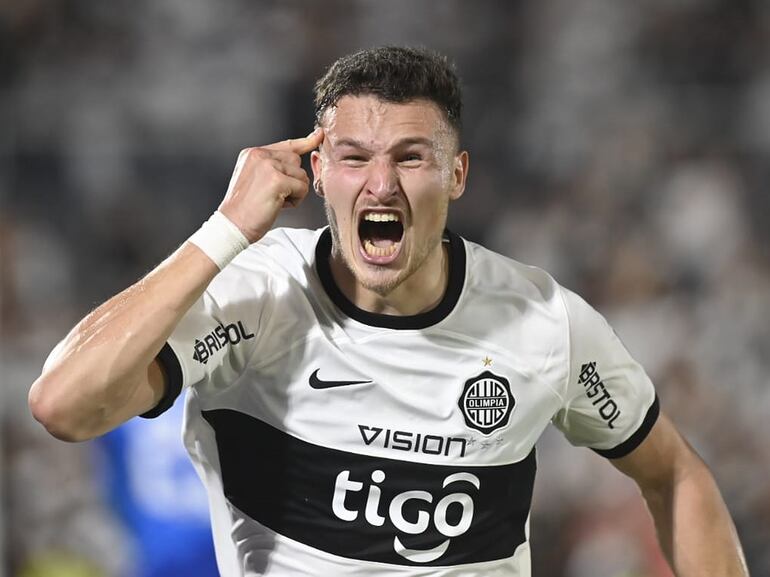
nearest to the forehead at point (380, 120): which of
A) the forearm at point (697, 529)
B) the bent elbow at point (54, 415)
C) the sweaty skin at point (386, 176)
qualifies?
the sweaty skin at point (386, 176)

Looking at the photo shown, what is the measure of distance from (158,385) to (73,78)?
4.75 m

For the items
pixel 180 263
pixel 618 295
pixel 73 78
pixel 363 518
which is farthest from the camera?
pixel 73 78

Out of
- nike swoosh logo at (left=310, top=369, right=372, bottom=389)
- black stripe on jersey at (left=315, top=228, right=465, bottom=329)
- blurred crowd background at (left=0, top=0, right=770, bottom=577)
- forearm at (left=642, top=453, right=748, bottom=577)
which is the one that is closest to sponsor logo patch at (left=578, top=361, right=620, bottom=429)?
forearm at (left=642, top=453, right=748, bottom=577)

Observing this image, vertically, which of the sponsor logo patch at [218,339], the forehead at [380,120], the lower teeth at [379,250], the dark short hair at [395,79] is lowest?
the sponsor logo patch at [218,339]

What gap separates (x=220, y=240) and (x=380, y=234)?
20.6 inches

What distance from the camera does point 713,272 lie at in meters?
6.57

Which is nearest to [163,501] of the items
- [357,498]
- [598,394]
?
[357,498]

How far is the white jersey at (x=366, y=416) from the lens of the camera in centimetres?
292

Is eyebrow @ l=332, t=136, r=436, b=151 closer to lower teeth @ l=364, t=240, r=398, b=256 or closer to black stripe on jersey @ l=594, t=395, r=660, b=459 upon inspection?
lower teeth @ l=364, t=240, r=398, b=256

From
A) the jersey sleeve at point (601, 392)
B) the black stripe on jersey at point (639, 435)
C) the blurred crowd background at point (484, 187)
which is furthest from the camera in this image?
the blurred crowd background at point (484, 187)

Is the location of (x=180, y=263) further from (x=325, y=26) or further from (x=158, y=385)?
(x=325, y=26)

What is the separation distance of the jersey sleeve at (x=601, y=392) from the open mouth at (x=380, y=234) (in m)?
0.49

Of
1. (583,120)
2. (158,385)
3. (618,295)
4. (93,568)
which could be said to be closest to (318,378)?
(158,385)

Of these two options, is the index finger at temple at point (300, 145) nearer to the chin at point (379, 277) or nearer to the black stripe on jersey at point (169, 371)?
the chin at point (379, 277)
